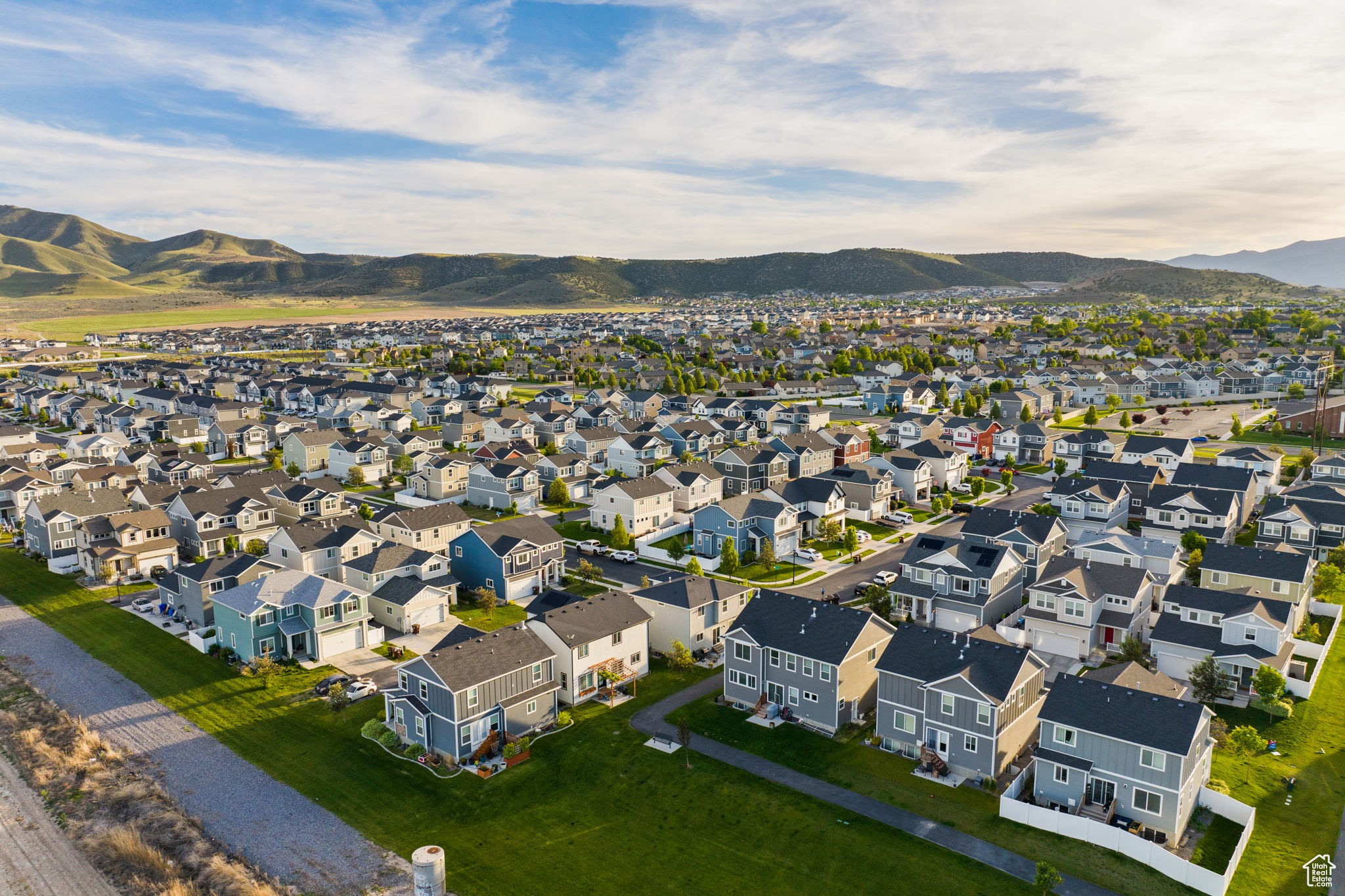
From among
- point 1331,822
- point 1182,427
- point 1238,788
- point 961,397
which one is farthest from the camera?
point 961,397

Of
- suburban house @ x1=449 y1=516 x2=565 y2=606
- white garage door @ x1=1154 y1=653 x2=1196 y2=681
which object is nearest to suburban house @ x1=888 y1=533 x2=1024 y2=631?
white garage door @ x1=1154 y1=653 x2=1196 y2=681

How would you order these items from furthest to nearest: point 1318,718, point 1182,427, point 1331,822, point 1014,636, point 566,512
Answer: point 1182,427, point 566,512, point 1014,636, point 1318,718, point 1331,822

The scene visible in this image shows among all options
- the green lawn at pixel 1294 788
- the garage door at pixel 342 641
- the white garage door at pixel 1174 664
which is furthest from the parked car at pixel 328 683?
the white garage door at pixel 1174 664

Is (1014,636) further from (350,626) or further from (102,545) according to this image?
(102,545)

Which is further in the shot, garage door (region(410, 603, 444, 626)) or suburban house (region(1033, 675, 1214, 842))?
garage door (region(410, 603, 444, 626))

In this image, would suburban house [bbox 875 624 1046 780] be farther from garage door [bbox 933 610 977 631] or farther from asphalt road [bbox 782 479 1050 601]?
garage door [bbox 933 610 977 631]

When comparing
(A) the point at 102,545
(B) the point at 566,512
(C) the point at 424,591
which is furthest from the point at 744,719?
(A) the point at 102,545

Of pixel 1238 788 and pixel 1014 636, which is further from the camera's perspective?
→ pixel 1014 636
